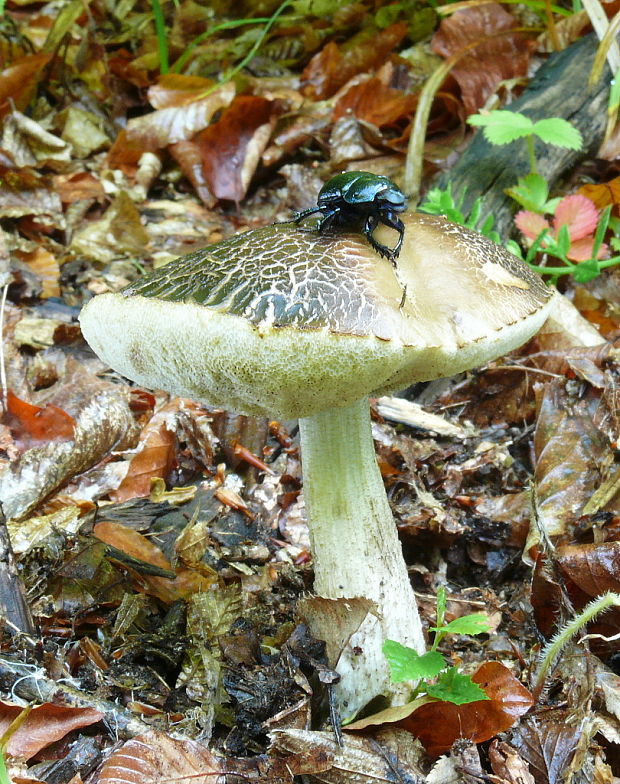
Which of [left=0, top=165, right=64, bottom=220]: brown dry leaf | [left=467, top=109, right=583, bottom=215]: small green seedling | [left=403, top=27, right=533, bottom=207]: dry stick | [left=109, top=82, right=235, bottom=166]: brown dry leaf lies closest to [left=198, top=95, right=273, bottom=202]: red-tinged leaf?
[left=109, top=82, right=235, bottom=166]: brown dry leaf

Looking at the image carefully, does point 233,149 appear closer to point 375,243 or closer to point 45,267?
point 45,267

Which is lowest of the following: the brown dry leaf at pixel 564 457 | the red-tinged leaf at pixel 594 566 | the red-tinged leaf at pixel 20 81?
the brown dry leaf at pixel 564 457

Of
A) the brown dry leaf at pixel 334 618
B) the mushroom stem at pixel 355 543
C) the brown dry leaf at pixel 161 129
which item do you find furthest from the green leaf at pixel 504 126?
the brown dry leaf at pixel 161 129

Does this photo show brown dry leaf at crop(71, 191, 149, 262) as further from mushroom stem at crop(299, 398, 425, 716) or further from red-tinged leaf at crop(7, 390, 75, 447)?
mushroom stem at crop(299, 398, 425, 716)

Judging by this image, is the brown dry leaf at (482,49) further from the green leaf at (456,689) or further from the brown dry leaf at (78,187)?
the green leaf at (456,689)

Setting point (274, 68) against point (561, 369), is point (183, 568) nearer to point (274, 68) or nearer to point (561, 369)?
point (561, 369)

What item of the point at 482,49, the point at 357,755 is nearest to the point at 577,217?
the point at 482,49
